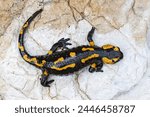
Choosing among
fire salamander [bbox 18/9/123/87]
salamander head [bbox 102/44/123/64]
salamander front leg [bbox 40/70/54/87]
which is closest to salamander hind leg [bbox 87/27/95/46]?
fire salamander [bbox 18/9/123/87]

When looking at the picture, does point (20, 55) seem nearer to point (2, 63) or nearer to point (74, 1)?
point (2, 63)

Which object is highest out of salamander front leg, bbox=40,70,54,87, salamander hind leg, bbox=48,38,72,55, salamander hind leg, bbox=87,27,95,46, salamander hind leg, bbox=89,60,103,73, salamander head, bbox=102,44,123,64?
salamander hind leg, bbox=87,27,95,46

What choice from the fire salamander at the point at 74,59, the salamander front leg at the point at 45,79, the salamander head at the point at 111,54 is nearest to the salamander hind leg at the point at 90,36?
the fire salamander at the point at 74,59

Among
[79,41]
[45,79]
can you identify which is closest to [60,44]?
[79,41]

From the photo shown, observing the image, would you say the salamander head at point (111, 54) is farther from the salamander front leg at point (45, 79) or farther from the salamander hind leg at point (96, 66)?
the salamander front leg at point (45, 79)

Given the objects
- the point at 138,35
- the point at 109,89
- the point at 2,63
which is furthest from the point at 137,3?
the point at 2,63

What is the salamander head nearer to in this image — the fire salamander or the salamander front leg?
the fire salamander
